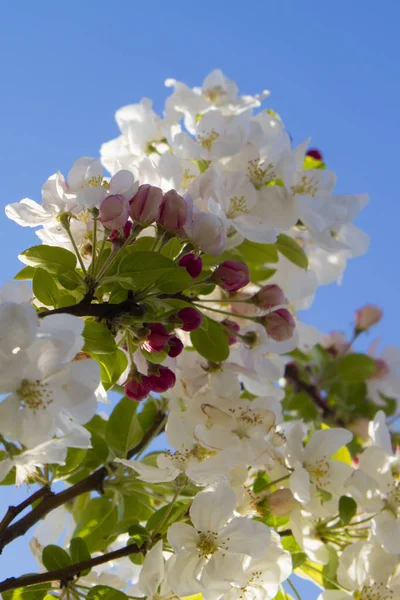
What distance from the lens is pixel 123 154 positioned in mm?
2152

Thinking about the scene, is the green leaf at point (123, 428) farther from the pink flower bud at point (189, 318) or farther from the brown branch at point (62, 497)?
the pink flower bud at point (189, 318)

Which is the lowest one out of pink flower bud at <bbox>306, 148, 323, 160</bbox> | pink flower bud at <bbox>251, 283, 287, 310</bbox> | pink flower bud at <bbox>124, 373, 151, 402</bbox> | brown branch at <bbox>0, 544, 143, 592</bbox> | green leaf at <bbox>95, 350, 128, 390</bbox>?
brown branch at <bbox>0, 544, 143, 592</bbox>

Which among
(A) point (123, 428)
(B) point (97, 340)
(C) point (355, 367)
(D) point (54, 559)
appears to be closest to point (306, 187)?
(A) point (123, 428)

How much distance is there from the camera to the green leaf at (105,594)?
→ 1.30m

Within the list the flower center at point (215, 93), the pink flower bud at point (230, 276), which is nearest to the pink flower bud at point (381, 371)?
the flower center at point (215, 93)

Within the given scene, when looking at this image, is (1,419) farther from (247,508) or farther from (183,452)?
(247,508)

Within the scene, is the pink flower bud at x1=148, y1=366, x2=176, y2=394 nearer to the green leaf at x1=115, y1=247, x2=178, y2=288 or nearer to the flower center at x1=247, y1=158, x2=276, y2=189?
the green leaf at x1=115, y1=247, x2=178, y2=288

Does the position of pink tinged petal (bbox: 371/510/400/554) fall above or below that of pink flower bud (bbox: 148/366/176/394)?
below

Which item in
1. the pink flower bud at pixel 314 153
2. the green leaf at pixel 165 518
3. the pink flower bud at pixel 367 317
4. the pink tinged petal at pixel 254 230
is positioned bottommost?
the green leaf at pixel 165 518

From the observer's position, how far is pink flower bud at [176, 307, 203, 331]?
4.31 ft

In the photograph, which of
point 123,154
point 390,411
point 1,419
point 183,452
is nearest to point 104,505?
point 183,452

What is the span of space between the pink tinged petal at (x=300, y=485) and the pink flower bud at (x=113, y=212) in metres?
0.64

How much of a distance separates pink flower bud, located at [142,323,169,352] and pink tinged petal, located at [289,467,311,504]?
1.46 feet

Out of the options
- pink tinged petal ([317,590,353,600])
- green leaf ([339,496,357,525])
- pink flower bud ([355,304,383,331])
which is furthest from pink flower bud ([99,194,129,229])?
pink flower bud ([355,304,383,331])
